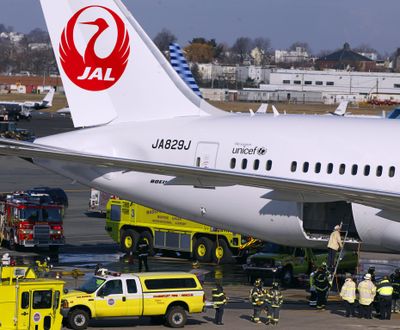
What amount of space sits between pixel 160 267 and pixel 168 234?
2.42 meters

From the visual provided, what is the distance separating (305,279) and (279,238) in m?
4.40

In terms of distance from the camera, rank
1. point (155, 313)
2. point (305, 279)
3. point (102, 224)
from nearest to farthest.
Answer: point (155, 313), point (305, 279), point (102, 224)

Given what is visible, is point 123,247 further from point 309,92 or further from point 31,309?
point 309,92

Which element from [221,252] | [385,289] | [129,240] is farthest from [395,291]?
[129,240]

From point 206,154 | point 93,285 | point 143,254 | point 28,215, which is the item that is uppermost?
point 206,154

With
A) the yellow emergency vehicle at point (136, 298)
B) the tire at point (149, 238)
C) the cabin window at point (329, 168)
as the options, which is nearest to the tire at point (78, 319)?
the yellow emergency vehicle at point (136, 298)

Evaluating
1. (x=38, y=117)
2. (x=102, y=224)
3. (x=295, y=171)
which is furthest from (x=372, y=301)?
(x=38, y=117)

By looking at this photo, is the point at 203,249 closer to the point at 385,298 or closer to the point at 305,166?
the point at 305,166

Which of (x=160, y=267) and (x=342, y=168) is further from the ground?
(x=342, y=168)

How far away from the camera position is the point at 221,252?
41625 mm

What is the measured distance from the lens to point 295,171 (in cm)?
3338

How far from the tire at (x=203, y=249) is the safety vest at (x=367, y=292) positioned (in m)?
11.3

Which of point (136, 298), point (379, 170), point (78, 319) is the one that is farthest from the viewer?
point (379, 170)

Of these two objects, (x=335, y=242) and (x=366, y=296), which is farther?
(x=335, y=242)
